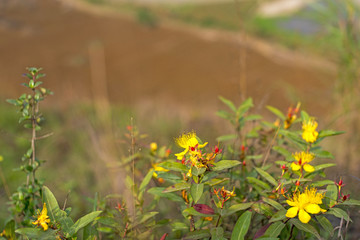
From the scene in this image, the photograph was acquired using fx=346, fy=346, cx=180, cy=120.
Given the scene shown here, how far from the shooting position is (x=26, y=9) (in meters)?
9.92

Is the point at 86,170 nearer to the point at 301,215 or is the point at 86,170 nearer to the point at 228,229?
the point at 228,229

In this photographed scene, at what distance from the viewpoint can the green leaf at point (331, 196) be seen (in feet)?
2.38

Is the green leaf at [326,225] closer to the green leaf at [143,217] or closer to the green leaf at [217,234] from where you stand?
the green leaf at [217,234]

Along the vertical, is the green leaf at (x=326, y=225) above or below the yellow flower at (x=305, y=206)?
below

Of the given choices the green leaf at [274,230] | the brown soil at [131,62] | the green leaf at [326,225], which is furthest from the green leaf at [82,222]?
the brown soil at [131,62]

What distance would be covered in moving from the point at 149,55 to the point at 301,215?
23.2 ft

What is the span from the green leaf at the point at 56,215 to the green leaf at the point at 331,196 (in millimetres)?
547

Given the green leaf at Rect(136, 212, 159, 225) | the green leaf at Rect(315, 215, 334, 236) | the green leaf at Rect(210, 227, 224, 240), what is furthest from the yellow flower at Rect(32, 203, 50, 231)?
the green leaf at Rect(315, 215, 334, 236)

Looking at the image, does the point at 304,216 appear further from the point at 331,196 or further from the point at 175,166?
the point at 175,166

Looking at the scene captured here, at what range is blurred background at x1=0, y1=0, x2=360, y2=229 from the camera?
2.03 metres

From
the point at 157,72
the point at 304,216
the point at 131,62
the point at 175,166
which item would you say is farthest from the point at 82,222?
the point at 131,62

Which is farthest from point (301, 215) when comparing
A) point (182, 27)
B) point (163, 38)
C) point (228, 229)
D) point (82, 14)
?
point (82, 14)

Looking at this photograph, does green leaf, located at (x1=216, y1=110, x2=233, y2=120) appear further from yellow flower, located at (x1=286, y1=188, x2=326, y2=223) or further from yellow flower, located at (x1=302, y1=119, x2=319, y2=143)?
yellow flower, located at (x1=286, y1=188, x2=326, y2=223)

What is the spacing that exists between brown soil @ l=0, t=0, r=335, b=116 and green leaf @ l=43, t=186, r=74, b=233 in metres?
3.19
